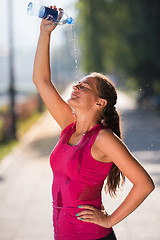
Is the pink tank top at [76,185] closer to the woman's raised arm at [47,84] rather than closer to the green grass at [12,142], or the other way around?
the woman's raised arm at [47,84]

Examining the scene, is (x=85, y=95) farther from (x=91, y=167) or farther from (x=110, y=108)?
(x=91, y=167)

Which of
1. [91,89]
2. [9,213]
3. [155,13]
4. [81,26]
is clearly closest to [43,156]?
[9,213]

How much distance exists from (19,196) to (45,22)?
16.6ft

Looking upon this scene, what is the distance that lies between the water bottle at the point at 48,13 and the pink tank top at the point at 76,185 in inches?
29.6

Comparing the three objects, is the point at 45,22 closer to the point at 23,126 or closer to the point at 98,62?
the point at 23,126

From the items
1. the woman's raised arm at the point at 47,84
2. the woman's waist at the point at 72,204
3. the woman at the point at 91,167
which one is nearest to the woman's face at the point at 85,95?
the woman at the point at 91,167

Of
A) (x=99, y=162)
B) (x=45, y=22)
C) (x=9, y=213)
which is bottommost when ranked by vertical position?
(x=9, y=213)

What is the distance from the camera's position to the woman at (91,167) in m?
2.24

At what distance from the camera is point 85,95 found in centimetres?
240

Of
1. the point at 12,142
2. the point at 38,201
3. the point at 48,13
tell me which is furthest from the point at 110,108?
the point at 12,142

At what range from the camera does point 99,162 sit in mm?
2301

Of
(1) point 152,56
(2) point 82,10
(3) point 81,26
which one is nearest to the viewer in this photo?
(1) point 152,56

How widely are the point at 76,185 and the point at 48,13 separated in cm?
102

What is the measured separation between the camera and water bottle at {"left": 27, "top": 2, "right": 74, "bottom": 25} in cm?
266
